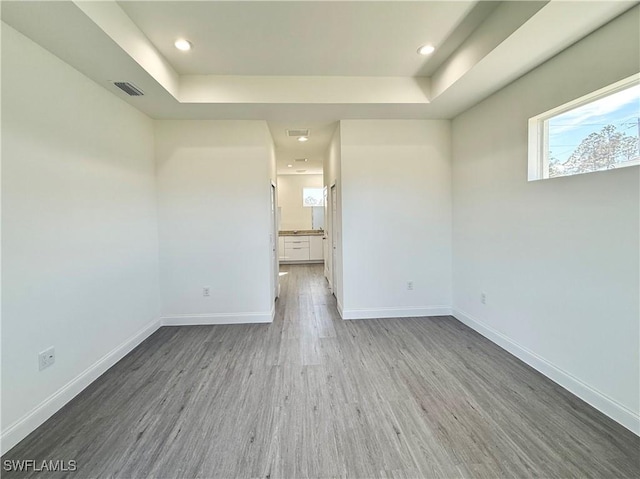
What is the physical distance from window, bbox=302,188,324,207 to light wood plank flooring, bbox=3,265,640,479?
21.0 ft

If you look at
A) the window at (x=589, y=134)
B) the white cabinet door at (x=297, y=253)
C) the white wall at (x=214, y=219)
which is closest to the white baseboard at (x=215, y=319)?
the white wall at (x=214, y=219)

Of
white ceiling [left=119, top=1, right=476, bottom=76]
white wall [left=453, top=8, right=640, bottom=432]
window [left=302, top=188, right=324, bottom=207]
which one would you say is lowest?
white wall [left=453, top=8, right=640, bottom=432]

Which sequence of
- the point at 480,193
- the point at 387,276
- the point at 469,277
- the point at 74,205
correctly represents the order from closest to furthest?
the point at 74,205, the point at 480,193, the point at 469,277, the point at 387,276

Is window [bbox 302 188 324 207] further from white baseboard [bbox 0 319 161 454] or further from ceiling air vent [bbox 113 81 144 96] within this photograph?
white baseboard [bbox 0 319 161 454]

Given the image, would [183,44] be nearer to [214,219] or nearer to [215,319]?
[214,219]

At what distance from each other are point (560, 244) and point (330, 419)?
7.21ft

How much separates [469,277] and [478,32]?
247 centimetres

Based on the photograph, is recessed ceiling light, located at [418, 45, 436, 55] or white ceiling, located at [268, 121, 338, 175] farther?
white ceiling, located at [268, 121, 338, 175]

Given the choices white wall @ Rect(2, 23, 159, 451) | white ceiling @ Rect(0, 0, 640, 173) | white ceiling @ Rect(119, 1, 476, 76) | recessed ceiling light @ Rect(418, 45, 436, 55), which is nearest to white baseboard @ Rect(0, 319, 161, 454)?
white wall @ Rect(2, 23, 159, 451)

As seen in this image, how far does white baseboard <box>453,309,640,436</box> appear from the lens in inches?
65.4

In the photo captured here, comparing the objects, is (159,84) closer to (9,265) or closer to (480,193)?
(9,265)

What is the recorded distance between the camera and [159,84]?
95.0 inches

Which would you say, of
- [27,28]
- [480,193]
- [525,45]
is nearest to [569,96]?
[525,45]

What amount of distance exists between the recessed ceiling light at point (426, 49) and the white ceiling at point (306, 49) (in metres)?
0.05
